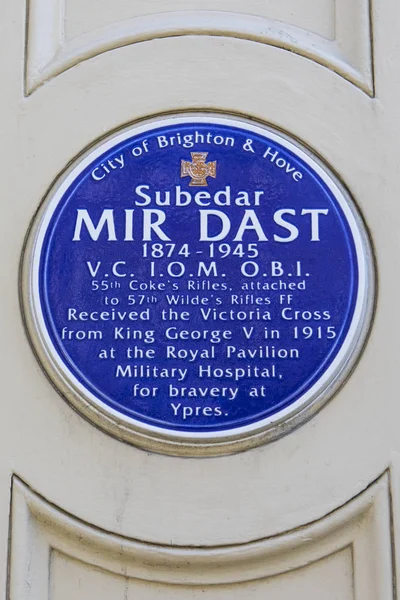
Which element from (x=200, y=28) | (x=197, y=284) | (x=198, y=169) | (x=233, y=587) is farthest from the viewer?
(x=200, y=28)

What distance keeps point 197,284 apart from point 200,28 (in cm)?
133

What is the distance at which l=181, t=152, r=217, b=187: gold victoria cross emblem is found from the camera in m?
5.72

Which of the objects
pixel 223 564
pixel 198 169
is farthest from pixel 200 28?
pixel 223 564

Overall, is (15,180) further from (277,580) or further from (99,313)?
(277,580)

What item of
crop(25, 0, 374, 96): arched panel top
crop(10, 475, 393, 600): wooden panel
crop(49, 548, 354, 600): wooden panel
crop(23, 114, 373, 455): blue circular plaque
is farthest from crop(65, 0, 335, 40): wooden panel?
crop(49, 548, 354, 600): wooden panel

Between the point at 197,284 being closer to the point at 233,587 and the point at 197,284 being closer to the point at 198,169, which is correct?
the point at 198,169

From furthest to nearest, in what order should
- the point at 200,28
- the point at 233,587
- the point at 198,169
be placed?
the point at 200,28, the point at 198,169, the point at 233,587

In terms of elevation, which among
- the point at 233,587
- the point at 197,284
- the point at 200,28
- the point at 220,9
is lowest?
the point at 233,587

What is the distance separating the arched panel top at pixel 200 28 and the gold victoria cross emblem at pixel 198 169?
0.66m

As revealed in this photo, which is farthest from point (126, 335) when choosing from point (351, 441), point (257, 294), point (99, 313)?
point (351, 441)

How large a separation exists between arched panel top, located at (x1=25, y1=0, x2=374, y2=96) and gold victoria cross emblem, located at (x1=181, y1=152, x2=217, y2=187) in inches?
26.0

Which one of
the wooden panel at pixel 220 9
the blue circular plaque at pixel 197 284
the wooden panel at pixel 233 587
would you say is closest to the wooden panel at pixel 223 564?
the wooden panel at pixel 233 587

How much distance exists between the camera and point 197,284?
5.56 m

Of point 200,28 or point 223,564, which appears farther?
point 200,28
